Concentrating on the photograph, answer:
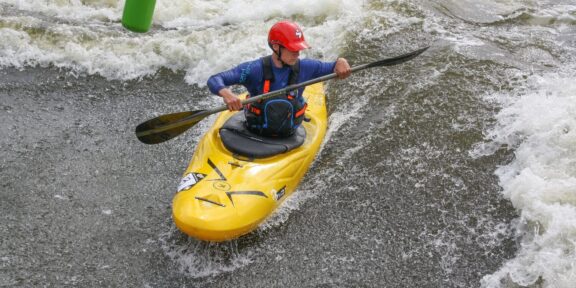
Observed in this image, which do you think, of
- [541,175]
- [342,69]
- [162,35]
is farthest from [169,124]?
[162,35]

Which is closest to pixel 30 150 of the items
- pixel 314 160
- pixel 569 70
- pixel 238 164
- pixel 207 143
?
pixel 207 143

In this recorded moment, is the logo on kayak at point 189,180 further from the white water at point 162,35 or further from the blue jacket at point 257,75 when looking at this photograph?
the white water at point 162,35

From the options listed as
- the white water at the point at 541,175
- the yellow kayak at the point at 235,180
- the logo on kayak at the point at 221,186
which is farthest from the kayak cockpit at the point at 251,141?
the white water at the point at 541,175

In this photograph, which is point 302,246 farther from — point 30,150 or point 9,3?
point 9,3

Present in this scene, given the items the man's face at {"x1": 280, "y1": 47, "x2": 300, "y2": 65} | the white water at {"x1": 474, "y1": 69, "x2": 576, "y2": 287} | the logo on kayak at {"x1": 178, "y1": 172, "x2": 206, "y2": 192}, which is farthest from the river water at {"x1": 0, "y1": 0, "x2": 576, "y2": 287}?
the man's face at {"x1": 280, "y1": 47, "x2": 300, "y2": 65}

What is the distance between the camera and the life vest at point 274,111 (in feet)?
14.2

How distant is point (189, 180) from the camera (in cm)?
399

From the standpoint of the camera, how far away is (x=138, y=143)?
5180mm

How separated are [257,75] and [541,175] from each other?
2.30m

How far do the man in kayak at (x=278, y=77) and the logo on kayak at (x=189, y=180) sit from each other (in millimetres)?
620

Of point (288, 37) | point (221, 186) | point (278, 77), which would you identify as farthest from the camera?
point (278, 77)

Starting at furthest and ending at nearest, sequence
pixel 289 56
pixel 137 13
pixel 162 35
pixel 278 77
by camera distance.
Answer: pixel 162 35, pixel 137 13, pixel 278 77, pixel 289 56

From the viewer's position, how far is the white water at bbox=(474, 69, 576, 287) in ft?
12.2

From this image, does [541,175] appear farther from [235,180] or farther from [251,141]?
[235,180]
